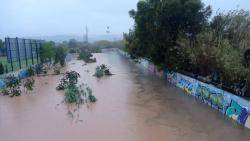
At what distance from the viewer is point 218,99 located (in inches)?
676

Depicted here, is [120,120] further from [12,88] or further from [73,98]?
[12,88]

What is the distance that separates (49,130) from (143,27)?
57.1 feet

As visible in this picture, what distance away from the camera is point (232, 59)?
60.3 feet

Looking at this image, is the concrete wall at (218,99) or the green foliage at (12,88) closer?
the concrete wall at (218,99)

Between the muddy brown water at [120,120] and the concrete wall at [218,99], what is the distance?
1.14ft

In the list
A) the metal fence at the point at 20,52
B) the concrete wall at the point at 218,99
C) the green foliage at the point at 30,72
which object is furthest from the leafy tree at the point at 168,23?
the green foliage at the point at 30,72

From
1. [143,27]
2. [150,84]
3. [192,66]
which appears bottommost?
[150,84]

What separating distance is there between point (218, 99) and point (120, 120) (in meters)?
5.03

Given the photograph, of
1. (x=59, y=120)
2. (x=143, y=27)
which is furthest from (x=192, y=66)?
(x=59, y=120)

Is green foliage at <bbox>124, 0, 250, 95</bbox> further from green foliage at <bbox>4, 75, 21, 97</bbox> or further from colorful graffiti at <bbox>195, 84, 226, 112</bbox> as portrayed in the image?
green foliage at <bbox>4, 75, 21, 97</bbox>

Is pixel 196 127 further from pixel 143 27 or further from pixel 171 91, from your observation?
pixel 143 27

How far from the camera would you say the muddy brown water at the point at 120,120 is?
527 inches

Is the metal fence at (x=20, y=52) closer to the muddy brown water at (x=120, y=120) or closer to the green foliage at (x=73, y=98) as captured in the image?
the muddy brown water at (x=120, y=120)

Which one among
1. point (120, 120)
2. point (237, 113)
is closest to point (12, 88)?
point (120, 120)
